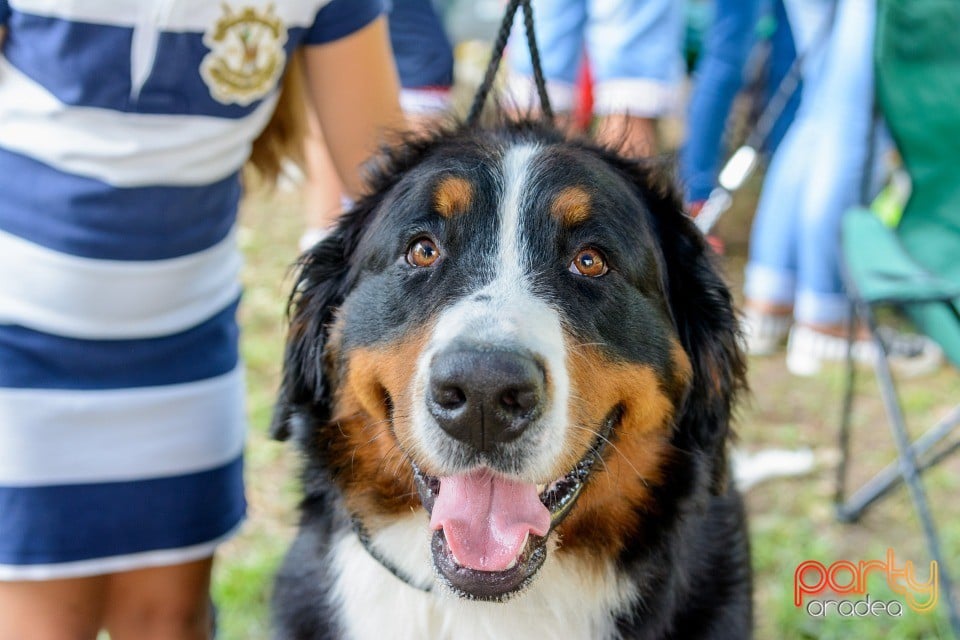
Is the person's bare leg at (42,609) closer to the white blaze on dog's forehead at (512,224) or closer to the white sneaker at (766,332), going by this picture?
the white blaze on dog's forehead at (512,224)

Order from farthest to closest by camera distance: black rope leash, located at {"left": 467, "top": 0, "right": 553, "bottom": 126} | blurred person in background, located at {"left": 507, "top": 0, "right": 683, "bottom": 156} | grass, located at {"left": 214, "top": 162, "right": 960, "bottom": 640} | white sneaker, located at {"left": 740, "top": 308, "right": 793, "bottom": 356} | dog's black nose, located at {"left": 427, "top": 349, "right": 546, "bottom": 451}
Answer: white sneaker, located at {"left": 740, "top": 308, "right": 793, "bottom": 356} < blurred person in background, located at {"left": 507, "top": 0, "right": 683, "bottom": 156} < grass, located at {"left": 214, "top": 162, "right": 960, "bottom": 640} < black rope leash, located at {"left": 467, "top": 0, "right": 553, "bottom": 126} < dog's black nose, located at {"left": 427, "top": 349, "right": 546, "bottom": 451}

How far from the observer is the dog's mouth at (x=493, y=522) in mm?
1719

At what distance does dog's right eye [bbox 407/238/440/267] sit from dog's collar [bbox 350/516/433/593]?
0.56m

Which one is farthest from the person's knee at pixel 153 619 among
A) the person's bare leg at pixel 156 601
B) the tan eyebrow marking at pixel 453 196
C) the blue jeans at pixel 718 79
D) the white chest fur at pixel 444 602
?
the blue jeans at pixel 718 79

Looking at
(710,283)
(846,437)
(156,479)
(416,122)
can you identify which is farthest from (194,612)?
(846,437)

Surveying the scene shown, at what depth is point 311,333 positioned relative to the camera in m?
2.11

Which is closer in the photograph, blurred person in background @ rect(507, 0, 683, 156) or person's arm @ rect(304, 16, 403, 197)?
person's arm @ rect(304, 16, 403, 197)

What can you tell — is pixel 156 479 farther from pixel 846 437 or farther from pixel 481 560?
pixel 846 437

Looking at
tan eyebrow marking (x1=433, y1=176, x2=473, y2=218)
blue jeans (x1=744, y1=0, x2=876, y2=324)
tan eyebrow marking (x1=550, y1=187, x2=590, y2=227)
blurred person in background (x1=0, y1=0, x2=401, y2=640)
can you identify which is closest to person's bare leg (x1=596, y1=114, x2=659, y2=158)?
tan eyebrow marking (x1=550, y1=187, x2=590, y2=227)

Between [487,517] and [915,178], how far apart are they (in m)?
2.56

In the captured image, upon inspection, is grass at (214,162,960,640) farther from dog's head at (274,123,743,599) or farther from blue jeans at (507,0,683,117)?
blue jeans at (507,0,683,117)

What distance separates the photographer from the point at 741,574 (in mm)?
2188

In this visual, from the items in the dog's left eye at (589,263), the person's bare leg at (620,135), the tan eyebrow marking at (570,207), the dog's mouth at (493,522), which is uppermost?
the tan eyebrow marking at (570,207)

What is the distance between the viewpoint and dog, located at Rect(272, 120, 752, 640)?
5.63ft
